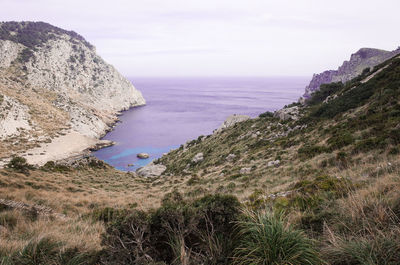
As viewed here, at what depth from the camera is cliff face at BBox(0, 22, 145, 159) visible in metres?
66.6

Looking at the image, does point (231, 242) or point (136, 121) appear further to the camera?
point (136, 121)

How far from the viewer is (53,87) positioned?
96.6 meters

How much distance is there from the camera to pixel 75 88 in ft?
358

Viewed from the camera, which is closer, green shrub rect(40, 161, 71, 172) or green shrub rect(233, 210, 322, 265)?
green shrub rect(233, 210, 322, 265)

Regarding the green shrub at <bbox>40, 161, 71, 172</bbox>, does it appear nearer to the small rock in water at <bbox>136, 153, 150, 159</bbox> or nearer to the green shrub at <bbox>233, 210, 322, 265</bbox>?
the small rock in water at <bbox>136, 153, 150, 159</bbox>

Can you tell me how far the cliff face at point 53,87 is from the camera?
218 feet

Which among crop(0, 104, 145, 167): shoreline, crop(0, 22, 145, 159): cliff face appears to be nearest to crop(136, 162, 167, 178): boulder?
crop(0, 104, 145, 167): shoreline

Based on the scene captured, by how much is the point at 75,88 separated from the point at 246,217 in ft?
419

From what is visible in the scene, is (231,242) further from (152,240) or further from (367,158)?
(367,158)

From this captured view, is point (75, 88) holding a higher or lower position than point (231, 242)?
higher

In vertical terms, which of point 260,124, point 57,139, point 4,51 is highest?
point 4,51

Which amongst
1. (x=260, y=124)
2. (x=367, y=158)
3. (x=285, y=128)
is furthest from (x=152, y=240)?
(x=260, y=124)

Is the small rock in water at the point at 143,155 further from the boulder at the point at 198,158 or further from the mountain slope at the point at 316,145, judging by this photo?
the boulder at the point at 198,158

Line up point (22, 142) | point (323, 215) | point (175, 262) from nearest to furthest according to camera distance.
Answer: point (175, 262)
point (323, 215)
point (22, 142)
